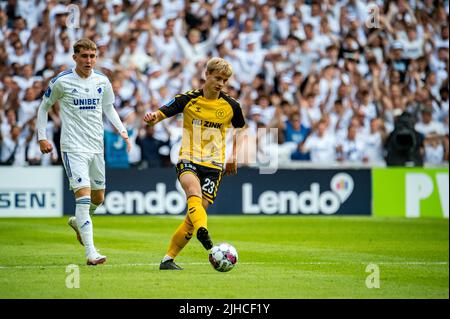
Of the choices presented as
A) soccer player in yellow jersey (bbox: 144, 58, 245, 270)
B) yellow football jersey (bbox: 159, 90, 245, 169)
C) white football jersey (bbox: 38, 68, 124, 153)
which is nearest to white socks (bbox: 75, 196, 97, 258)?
white football jersey (bbox: 38, 68, 124, 153)

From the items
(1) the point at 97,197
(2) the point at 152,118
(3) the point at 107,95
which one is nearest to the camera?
(2) the point at 152,118

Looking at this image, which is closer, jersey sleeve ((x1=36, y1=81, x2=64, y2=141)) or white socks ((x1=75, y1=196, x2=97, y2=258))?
white socks ((x1=75, y1=196, x2=97, y2=258))

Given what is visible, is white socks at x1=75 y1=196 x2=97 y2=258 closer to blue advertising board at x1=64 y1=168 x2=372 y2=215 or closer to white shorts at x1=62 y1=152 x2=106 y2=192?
white shorts at x1=62 y1=152 x2=106 y2=192

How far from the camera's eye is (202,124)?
36.8 feet

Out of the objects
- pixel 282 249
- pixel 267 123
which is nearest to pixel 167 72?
pixel 267 123

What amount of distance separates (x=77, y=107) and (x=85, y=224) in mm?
1412

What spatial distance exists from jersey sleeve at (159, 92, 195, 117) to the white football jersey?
1101 millimetres

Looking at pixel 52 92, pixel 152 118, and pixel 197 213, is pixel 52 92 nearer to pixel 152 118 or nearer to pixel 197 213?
pixel 152 118

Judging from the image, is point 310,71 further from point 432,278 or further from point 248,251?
point 432,278

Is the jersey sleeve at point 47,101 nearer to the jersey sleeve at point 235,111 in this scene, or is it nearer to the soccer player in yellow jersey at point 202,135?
the soccer player in yellow jersey at point 202,135

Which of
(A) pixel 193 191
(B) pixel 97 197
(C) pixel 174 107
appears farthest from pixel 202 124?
(B) pixel 97 197

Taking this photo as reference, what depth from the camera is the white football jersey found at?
11.8 m
